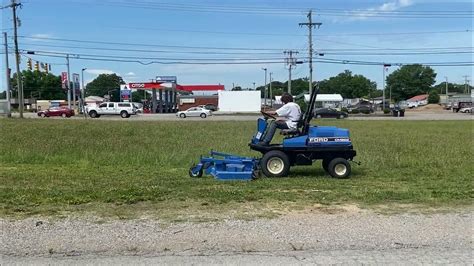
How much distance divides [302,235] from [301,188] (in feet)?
10.2

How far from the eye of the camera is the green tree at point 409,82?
178125 mm

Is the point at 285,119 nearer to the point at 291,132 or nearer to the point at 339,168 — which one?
the point at 291,132

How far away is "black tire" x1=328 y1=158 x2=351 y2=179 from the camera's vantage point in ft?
34.5

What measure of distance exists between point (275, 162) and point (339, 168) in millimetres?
1386

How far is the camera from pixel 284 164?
1036 centimetres

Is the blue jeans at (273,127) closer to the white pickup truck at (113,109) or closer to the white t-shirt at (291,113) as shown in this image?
the white t-shirt at (291,113)

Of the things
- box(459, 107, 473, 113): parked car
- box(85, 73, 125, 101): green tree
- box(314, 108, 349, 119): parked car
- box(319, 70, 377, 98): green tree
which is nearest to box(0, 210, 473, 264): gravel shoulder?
box(314, 108, 349, 119): parked car

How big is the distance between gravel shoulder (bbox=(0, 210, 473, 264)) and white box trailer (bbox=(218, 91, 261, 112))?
7563 centimetres

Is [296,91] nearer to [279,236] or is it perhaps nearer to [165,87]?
[165,87]

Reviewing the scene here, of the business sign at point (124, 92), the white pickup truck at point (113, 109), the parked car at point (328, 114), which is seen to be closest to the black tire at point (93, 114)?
the white pickup truck at point (113, 109)

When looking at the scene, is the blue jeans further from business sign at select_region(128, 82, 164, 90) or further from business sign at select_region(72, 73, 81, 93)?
business sign at select_region(128, 82, 164, 90)

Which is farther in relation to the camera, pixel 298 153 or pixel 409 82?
pixel 409 82

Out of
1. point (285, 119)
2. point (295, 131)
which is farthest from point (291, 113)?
point (295, 131)

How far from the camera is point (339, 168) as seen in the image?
1054cm
